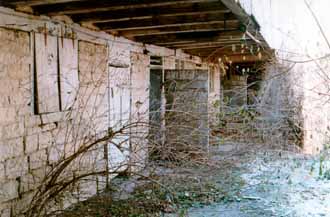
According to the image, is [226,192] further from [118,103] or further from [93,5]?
[93,5]

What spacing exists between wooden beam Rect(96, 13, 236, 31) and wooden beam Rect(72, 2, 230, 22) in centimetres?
29

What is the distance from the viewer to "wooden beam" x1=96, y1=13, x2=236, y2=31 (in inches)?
200

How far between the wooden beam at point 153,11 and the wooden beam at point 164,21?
29 centimetres

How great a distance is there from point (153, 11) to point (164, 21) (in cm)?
63

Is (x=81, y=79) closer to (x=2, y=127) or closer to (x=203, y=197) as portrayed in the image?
(x=2, y=127)

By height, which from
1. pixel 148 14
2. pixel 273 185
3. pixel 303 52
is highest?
pixel 148 14

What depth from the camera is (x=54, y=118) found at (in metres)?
4.39

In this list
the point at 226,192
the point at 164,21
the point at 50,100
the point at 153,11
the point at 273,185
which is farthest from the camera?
the point at 273,185

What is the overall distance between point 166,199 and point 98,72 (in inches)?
75.0

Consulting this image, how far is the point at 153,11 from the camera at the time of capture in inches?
185

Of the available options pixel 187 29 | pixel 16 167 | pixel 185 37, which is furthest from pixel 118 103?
pixel 16 167

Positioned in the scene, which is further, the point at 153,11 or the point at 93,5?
the point at 153,11

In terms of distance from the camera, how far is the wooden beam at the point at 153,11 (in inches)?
176

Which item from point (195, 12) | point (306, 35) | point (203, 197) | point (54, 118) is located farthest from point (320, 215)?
point (306, 35)
